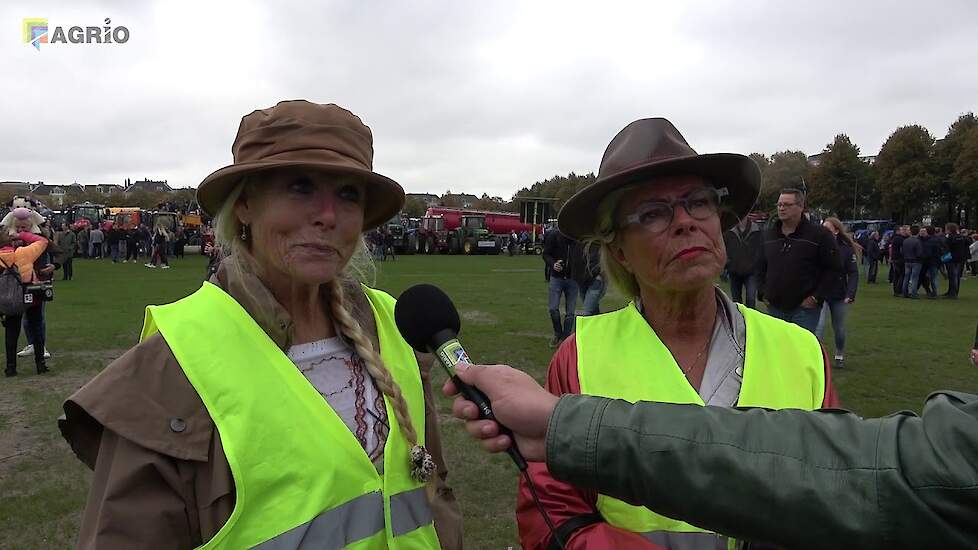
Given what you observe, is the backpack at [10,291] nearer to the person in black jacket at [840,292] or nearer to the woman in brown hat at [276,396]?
the woman in brown hat at [276,396]

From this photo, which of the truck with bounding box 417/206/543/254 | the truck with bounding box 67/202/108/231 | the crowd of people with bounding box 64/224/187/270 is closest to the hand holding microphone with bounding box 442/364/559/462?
the crowd of people with bounding box 64/224/187/270

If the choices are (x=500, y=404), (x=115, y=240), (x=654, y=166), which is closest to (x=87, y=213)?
(x=115, y=240)

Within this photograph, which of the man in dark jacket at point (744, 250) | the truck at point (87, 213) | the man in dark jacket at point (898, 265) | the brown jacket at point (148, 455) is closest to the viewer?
the brown jacket at point (148, 455)

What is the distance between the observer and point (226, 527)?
155 cm

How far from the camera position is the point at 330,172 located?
1.97 metres

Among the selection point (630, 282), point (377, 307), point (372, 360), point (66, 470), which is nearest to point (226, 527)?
point (372, 360)

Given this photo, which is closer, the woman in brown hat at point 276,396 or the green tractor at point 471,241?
the woman in brown hat at point 276,396

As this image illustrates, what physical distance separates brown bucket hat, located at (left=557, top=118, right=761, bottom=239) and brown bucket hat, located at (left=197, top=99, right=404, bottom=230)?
73 centimetres

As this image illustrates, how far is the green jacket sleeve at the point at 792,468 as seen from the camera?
90cm

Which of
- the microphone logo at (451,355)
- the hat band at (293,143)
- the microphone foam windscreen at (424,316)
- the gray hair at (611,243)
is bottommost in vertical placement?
the microphone logo at (451,355)

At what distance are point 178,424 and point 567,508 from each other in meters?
1.10

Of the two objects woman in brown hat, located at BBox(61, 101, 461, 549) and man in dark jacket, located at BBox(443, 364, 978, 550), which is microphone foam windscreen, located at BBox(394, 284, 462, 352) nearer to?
woman in brown hat, located at BBox(61, 101, 461, 549)

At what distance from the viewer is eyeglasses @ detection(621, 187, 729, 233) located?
84.5 inches

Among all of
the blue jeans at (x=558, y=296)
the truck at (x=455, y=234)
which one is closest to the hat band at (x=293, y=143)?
the blue jeans at (x=558, y=296)
